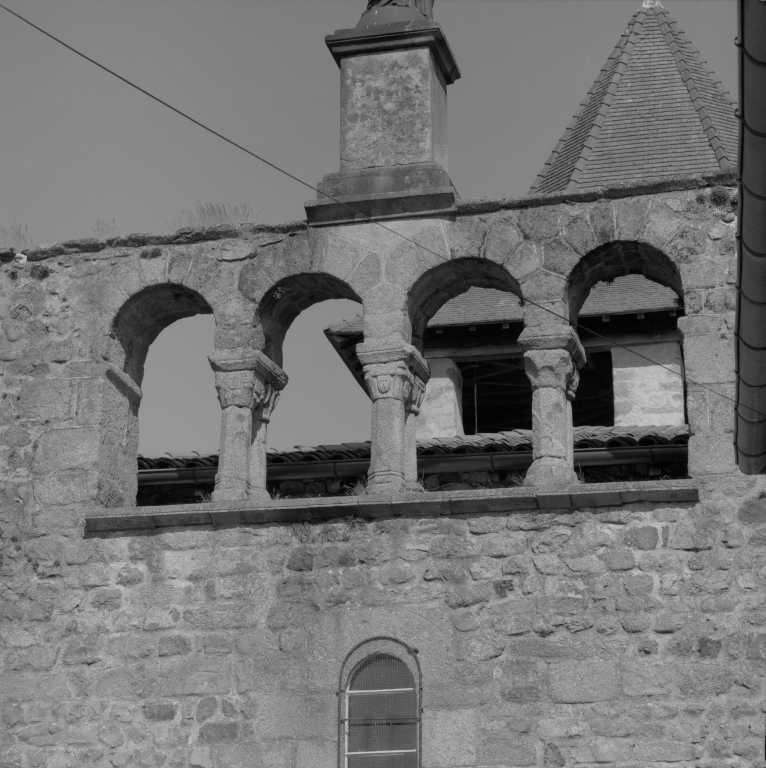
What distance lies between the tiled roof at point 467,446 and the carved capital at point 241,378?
1116mm

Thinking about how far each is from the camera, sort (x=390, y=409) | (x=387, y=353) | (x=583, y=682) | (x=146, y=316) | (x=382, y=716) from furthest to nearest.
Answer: (x=146, y=316)
(x=387, y=353)
(x=390, y=409)
(x=382, y=716)
(x=583, y=682)

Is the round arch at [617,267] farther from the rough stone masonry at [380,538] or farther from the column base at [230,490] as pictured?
the column base at [230,490]

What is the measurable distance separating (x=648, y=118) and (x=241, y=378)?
25.9 feet

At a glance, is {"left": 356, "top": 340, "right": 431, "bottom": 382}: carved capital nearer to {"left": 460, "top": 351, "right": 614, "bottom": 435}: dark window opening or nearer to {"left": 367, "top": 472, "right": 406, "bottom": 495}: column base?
{"left": 367, "top": 472, "right": 406, "bottom": 495}: column base

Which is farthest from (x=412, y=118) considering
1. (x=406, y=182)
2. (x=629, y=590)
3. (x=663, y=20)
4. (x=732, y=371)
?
(x=663, y=20)

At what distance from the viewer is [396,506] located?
9945 mm

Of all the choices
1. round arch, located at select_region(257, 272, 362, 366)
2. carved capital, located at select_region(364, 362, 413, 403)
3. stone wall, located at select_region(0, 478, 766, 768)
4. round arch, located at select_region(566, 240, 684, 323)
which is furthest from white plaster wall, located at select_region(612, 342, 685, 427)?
stone wall, located at select_region(0, 478, 766, 768)

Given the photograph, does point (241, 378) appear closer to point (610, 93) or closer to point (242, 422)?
point (242, 422)

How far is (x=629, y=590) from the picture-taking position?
9547 mm

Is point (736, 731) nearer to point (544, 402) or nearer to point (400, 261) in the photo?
point (544, 402)

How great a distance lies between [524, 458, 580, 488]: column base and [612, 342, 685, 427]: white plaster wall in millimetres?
6936

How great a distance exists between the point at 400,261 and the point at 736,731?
355cm

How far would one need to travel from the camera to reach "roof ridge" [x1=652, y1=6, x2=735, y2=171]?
53.8ft

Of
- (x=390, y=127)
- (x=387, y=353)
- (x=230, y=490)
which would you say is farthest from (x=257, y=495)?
(x=390, y=127)
